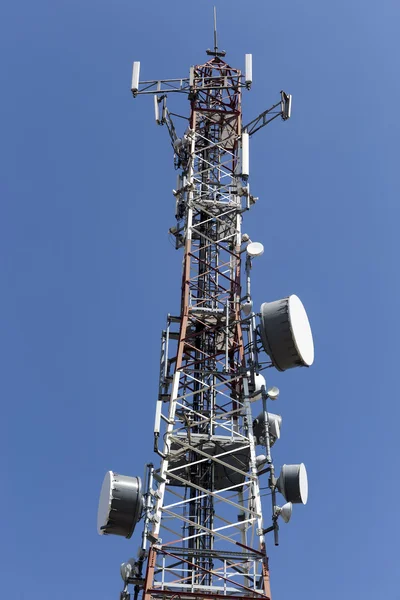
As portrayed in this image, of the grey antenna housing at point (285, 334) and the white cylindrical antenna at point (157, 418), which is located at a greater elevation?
the grey antenna housing at point (285, 334)

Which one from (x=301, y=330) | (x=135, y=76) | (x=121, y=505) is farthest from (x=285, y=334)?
(x=135, y=76)

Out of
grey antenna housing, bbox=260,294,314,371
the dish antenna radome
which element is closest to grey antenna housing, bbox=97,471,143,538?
grey antenna housing, bbox=260,294,314,371

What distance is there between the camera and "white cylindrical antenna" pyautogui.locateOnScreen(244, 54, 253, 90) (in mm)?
33156

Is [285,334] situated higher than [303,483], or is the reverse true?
[285,334]

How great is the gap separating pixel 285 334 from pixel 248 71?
1323 centimetres

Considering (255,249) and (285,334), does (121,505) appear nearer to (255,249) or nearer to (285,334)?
(285,334)

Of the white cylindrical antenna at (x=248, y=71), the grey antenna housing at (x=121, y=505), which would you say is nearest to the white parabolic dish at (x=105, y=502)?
the grey antenna housing at (x=121, y=505)

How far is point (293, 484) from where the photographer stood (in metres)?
23.5

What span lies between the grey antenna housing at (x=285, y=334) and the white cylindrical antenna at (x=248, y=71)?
11.4 meters

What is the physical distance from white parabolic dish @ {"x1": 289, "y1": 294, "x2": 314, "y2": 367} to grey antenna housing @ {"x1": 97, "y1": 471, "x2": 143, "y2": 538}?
6.20m

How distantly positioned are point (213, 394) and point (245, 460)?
2467 mm

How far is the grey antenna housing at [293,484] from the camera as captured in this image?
23.4 metres

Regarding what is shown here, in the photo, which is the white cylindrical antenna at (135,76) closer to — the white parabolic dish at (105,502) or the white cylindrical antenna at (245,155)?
the white cylindrical antenna at (245,155)

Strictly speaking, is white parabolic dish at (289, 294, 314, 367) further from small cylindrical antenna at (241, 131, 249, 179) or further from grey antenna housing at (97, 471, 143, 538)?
small cylindrical antenna at (241, 131, 249, 179)
